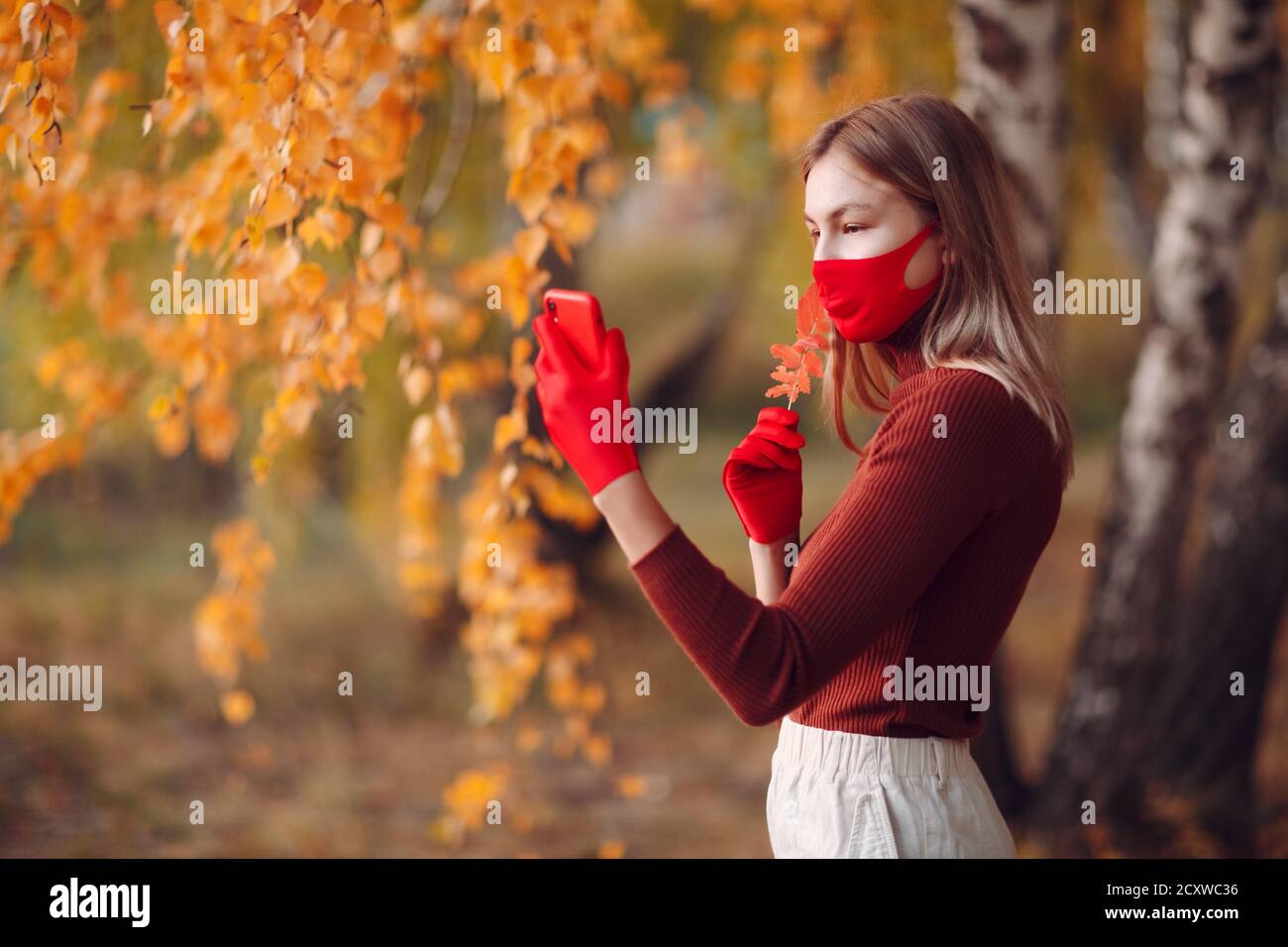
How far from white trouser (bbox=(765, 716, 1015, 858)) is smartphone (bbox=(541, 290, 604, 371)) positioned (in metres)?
0.43

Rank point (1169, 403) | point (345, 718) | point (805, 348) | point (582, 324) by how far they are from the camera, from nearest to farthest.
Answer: point (582, 324), point (805, 348), point (1169, 403), point (345, 718)

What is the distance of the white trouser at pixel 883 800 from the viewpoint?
1.12 meters

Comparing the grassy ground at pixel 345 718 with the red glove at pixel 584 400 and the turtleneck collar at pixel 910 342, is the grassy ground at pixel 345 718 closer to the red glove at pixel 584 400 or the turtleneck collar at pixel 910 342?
the turtleneck collar at pixel 910 342

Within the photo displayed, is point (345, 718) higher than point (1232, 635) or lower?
lower

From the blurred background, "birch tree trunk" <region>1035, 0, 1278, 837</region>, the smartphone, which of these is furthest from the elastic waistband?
"birch tree trunk" <region>1035, 0, 1278, 837</region>

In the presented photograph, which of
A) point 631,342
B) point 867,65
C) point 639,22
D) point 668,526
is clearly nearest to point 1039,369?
point 668,526

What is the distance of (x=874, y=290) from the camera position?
1182mm

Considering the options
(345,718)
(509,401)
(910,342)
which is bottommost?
(345,718)

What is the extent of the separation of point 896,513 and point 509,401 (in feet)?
12.6

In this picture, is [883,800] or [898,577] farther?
[883,800]

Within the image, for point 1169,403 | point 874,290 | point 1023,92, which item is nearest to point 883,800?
point 874,290

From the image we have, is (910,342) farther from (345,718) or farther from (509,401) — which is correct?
(345,718)

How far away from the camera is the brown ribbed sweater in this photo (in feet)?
3.22

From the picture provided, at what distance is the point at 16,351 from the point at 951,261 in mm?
3646
